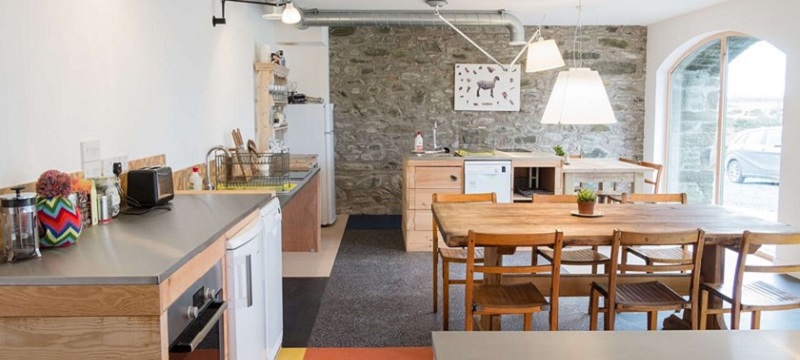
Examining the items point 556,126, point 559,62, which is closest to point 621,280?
point 559,62

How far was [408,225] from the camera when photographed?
5809 mm

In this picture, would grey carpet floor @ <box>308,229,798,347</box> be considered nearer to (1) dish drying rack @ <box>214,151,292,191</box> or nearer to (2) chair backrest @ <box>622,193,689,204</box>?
(2) chair backrest @ <box>622,193,689,204</box>

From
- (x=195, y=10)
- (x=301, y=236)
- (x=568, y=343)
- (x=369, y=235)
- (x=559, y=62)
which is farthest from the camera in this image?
(x=369, y=235)

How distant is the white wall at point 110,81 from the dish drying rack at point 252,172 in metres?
0.19

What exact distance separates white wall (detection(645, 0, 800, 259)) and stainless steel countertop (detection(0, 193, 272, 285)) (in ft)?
14.9

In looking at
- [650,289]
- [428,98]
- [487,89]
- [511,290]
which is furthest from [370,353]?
[487,89]

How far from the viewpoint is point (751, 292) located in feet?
10.1

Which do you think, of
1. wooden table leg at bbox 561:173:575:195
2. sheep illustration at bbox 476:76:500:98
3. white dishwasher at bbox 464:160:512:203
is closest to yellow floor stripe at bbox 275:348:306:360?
white dishwasher at bbox 464:160:512:203

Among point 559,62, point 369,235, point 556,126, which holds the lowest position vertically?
point 369,235

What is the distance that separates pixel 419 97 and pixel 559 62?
3.14 m

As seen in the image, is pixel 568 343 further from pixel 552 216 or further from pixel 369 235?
pixel 369 235

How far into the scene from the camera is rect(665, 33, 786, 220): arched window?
570cm

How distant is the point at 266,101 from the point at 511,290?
3505 mm

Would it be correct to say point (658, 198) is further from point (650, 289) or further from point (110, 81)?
point (110, 81)
